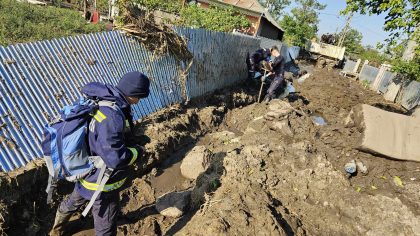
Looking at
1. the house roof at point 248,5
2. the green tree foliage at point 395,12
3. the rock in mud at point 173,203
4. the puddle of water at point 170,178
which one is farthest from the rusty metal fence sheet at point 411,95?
the house roof at point 248,5

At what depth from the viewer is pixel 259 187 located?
4773 mm

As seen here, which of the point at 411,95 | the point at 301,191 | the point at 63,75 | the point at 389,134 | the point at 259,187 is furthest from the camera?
the point at 411,95

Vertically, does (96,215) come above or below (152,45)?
below

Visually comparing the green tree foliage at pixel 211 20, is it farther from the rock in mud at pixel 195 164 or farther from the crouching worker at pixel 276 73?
the rock in mud at pixel 195 164

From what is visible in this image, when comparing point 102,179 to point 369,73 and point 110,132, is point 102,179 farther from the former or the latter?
point 369,73

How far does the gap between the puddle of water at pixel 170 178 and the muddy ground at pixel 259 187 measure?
2cm

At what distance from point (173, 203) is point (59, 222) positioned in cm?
152

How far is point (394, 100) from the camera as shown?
15.8 m

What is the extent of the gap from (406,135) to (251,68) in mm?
4946

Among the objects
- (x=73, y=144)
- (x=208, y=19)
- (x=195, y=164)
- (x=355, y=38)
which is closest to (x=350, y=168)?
(x=195, y=164)

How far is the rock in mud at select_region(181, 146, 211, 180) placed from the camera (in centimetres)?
539

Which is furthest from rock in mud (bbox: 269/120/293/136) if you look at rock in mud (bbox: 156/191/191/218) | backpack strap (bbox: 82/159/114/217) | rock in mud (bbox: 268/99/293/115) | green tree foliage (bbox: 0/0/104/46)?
green tree foliage (bbox: 0/0/104/46)

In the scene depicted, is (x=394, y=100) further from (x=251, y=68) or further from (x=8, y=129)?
(x=8, y=129)

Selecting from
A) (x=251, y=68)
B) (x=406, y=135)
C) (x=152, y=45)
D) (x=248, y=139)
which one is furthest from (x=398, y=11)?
(x=152, y=45)
